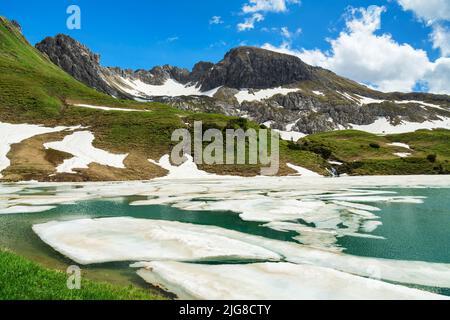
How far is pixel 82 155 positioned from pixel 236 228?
6535cm

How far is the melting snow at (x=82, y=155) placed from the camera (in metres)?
77.8

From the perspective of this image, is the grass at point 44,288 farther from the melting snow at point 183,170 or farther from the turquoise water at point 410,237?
the melting snow at point 183,170

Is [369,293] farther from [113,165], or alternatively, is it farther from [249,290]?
[113,165]

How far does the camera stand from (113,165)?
82125 millimetres

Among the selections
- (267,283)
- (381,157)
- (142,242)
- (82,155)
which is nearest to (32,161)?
(82,155)

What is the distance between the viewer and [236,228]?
1041 inches

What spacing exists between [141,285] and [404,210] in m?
27.4

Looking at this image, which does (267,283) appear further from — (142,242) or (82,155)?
(82,155)

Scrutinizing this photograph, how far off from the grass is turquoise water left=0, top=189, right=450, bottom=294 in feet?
8.12

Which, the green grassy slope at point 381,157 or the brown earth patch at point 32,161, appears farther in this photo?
the green grassy slope at point 381,157

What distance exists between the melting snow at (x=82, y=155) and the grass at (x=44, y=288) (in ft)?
215

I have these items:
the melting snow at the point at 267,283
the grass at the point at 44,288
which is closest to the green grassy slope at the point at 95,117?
the melting snow at the point at 267,283

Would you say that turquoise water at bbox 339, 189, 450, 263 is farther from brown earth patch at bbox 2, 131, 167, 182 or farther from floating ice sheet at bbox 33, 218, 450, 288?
brown earth patch at bbox 2, 131, 167, 182

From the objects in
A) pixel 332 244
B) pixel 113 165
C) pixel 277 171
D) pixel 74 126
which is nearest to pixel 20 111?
pixel 74 126
